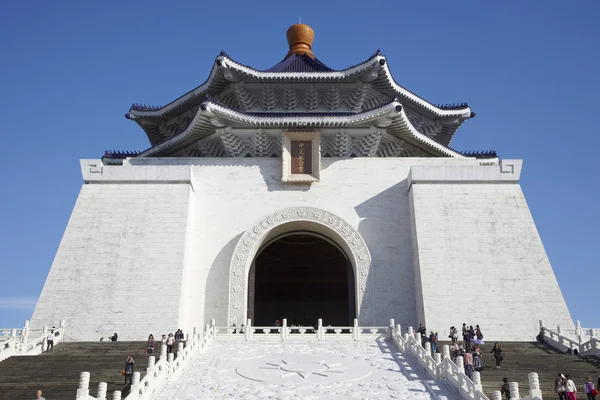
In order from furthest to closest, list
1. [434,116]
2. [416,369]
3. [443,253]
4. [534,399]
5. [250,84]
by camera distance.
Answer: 1. [434,116]
2. [250,84]
3. [443,253]
4. [416,369]
5. [534,399]

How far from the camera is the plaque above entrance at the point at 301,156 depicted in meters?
22.3

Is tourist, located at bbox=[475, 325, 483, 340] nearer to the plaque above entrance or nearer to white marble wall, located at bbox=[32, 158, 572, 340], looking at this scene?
white marble wall, located at bbox=[32, 158, 572, 340]

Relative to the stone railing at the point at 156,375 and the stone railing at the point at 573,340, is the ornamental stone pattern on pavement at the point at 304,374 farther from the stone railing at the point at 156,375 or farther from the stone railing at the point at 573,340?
the stone railing at the point at 573,340

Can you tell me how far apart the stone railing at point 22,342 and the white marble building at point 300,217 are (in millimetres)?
1283

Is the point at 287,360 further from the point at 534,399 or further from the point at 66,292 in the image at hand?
the point at 66,292

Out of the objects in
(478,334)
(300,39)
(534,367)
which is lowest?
(534,367)

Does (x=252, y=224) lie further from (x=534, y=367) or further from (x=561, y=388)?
(x=561, y=388)

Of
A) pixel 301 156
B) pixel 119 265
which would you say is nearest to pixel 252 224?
pixel 301 156

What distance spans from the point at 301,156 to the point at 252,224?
3.03 m

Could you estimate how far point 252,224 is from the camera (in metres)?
21.8

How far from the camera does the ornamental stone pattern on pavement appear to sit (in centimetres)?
1237

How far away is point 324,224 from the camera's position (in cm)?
2175

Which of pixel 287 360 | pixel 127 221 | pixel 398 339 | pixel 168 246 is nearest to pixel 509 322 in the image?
pixel 398 339

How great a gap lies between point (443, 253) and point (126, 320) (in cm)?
1009
